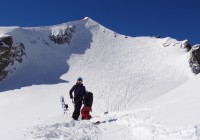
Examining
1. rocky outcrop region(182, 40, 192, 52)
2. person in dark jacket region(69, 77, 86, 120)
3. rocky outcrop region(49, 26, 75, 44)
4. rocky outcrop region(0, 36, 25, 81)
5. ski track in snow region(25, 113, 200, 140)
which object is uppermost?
rocky outcrop region(49, 26, 75, 44)

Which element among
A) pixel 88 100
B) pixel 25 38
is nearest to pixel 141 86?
pixel 25 38

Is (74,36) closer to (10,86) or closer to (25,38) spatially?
(25,38)

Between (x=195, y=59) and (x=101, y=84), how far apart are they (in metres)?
16.5

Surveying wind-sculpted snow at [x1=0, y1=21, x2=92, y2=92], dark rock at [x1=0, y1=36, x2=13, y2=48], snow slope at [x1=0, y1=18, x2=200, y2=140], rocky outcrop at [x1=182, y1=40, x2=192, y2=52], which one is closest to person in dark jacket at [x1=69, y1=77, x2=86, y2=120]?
snow slope at [x1=0, y1=18, x2=200, y2=140]

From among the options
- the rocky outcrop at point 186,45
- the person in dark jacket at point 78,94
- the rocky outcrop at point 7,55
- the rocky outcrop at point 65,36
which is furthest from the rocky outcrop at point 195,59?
the person in dark jacket at point 78,94

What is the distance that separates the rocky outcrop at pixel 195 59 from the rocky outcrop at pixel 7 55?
22.6 metres

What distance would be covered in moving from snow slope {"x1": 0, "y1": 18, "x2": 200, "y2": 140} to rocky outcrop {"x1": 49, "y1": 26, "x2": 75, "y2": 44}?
0.66 meters

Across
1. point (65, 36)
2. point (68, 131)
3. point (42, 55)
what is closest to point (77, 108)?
point (68, 131)

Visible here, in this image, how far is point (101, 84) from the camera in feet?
131

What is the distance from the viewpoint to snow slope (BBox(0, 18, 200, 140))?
10.5 metres

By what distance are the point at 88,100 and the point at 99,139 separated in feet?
18.2

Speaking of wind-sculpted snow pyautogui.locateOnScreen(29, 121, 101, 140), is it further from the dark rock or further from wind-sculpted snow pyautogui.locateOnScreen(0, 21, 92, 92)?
the dark rock

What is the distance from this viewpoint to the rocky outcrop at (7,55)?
39.9 metres

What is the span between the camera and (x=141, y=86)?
129 ft
